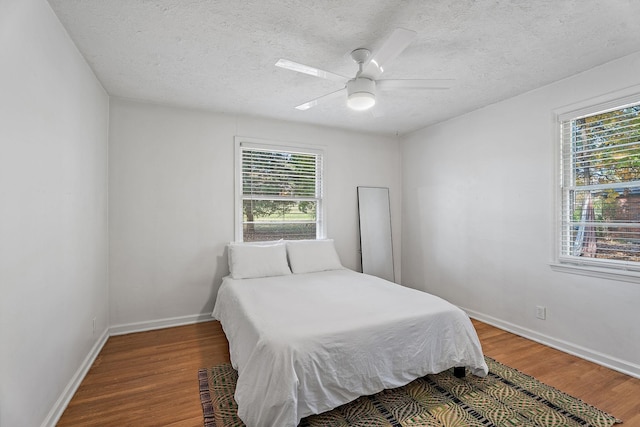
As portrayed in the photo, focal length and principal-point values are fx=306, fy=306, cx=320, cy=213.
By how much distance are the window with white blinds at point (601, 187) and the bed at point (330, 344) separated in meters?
1.42

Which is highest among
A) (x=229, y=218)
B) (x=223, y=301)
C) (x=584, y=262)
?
(x=229, y=218)

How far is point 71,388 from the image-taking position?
2094mm

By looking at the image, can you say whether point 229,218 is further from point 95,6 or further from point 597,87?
point 597,87

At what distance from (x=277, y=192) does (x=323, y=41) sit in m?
2.15

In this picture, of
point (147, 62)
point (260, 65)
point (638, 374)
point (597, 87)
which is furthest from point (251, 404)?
point (597, 87)

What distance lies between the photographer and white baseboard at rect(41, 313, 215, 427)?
185cm

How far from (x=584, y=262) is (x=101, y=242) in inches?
174

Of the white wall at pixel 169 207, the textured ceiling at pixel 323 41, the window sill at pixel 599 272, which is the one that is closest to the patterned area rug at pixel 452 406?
the window sill at pixel 599 272

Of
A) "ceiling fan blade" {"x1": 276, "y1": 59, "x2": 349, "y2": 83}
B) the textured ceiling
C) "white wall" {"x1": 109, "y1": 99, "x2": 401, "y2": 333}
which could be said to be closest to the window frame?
the textured ceiling

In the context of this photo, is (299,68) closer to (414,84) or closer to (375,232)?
(414,84)

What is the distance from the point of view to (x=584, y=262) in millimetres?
2658

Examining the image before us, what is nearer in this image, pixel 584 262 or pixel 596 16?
pixel 596 16

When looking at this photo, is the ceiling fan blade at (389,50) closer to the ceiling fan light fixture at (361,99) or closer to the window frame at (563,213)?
the ceiling fan light fixture at (361,99)

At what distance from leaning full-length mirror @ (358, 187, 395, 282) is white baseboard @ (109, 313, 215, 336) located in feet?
7.29
